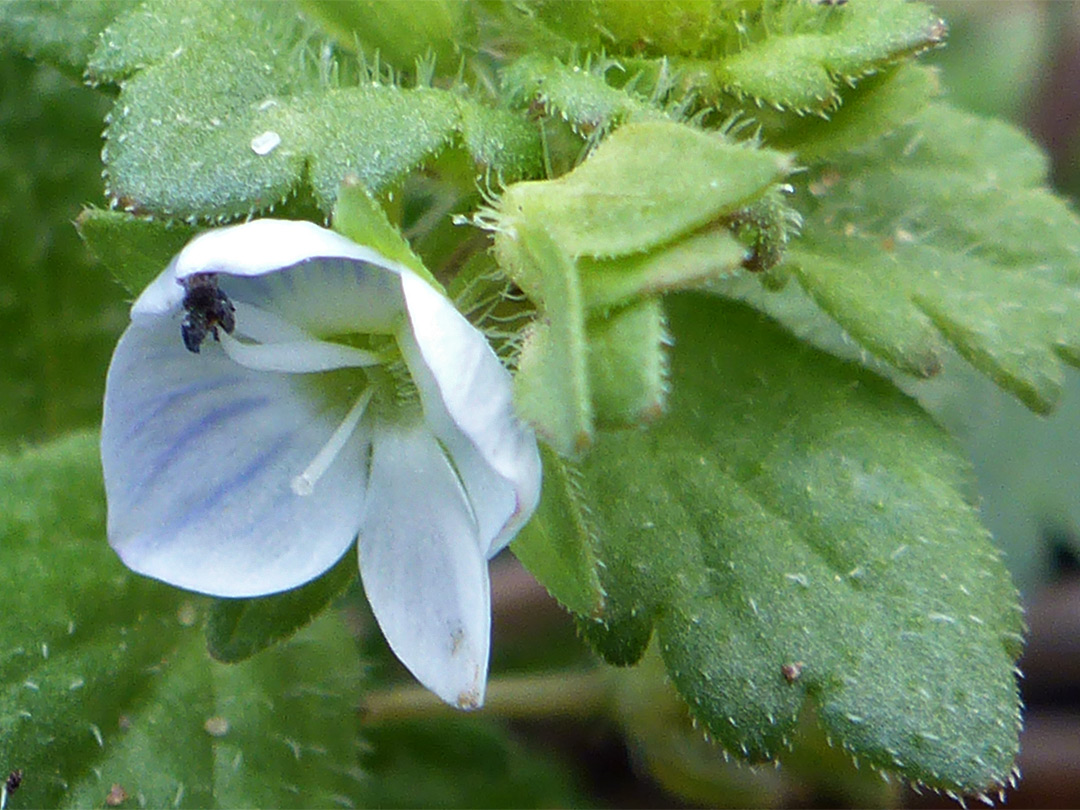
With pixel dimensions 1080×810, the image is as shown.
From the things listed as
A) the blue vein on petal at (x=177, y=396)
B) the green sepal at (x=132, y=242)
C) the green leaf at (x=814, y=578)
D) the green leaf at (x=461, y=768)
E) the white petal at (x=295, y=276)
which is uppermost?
the white petal at (x=295, y=276)

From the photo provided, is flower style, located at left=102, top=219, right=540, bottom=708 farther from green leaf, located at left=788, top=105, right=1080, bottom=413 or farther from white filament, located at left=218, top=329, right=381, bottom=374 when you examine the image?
green leaf, located at left=788, top=105, right=1080, bottom=413

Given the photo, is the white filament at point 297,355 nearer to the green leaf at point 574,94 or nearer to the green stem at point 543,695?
the green leaf at point 574,94

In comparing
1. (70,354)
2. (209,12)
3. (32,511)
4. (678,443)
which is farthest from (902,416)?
(70,354)

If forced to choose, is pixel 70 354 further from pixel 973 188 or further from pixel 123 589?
pixel 973 188

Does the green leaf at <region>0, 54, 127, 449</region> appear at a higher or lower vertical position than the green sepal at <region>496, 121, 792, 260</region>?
lower

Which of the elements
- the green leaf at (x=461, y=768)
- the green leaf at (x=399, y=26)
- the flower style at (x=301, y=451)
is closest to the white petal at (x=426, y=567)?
the flower style at (x=301, y=451)

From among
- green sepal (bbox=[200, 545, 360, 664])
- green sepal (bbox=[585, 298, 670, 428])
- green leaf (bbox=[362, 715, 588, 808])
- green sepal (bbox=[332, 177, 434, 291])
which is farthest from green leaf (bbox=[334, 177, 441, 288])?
green leaf (bbox=[362, 715, 588, 808])
